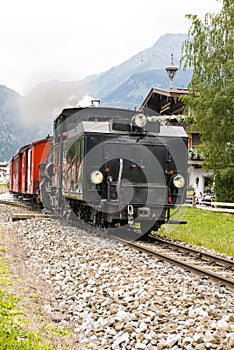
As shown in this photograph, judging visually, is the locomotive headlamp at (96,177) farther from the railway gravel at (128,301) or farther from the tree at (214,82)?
the tree at (214,82)

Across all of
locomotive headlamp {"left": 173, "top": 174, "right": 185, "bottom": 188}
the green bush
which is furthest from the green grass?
the green bush

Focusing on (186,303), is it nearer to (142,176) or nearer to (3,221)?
(142,176)

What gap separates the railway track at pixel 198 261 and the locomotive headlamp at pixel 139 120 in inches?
99.6

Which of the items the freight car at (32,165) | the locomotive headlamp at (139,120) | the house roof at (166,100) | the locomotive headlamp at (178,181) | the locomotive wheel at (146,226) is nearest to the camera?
the locomotive headlamp at (139,120)

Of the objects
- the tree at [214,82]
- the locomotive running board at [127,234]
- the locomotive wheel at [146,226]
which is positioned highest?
the tree at [214,82]

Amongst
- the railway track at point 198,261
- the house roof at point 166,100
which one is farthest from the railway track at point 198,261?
the house roof at point 166,100

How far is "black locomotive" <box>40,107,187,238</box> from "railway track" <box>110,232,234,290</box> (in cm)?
79

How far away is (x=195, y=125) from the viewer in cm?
2984

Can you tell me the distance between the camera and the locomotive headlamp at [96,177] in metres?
11.2

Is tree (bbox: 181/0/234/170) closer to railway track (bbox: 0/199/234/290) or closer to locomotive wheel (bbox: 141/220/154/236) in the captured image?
locomotive wheel (bbox: 141/220/154/236)

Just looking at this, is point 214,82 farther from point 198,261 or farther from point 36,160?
point 198,261

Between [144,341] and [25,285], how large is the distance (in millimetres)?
2715

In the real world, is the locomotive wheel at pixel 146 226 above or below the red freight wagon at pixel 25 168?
below

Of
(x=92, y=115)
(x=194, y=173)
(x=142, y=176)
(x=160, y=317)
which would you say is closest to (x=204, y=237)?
(x=142, y=176)
